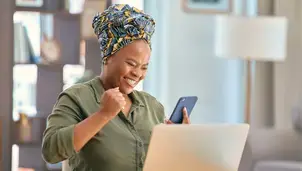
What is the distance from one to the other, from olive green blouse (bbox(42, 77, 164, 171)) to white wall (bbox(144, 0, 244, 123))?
257 cm

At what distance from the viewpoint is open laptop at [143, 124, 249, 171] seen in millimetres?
1187

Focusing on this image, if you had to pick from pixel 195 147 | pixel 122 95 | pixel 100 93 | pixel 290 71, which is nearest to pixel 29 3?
pixel 290 71

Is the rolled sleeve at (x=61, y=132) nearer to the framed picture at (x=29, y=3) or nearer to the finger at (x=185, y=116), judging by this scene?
the finger at (x=185, y=116)

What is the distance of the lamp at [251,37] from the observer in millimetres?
3547

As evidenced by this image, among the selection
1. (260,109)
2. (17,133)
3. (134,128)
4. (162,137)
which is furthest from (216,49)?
(162,137)

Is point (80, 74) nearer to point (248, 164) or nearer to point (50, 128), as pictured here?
point (248, 164)

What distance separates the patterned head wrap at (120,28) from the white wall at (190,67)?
2601 millimetres

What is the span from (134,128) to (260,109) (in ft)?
9.28

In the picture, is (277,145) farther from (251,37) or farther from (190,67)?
(190,67)

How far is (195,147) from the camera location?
1.25 metres

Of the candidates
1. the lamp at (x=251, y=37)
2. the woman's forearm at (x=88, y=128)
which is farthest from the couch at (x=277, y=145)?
the woman's forearm at (x=88, y=128)

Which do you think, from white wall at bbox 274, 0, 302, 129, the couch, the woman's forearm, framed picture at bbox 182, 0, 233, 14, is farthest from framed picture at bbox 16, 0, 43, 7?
the woman's forearm

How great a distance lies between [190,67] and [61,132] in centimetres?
283

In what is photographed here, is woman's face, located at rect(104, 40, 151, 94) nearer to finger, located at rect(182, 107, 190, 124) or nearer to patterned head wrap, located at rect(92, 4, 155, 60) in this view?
patterned head wrap, located at rect(92, 4, 155, 60)
